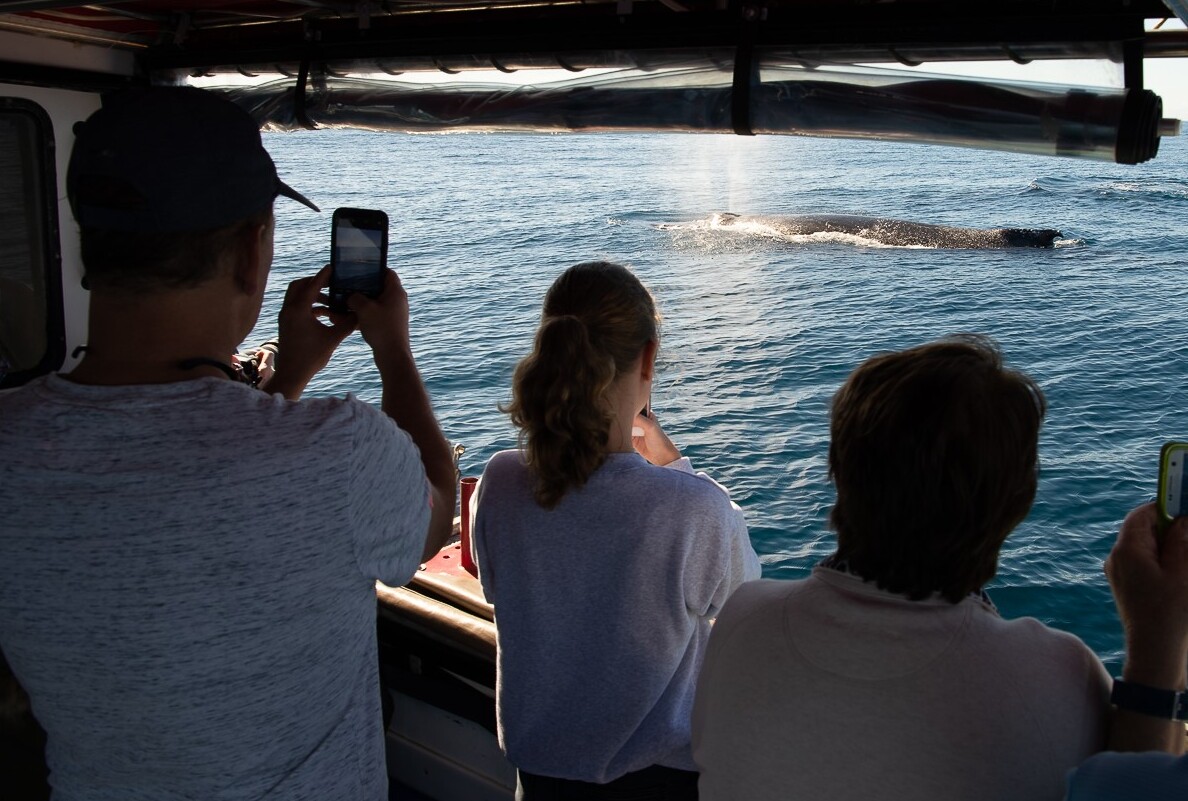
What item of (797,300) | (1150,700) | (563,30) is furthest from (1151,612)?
(797,300)

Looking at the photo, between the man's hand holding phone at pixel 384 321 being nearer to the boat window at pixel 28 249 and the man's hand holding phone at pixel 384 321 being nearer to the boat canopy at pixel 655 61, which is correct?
the boat canopy at pixel 655 61

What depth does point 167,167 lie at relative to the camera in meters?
1.13

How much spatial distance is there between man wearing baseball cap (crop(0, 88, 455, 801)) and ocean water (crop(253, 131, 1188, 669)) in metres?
1.28

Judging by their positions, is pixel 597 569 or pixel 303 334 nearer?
pixel 303 334

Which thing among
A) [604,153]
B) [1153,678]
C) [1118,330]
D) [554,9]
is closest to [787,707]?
[1153,678]

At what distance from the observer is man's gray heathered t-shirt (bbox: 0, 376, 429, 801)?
3.59 feet

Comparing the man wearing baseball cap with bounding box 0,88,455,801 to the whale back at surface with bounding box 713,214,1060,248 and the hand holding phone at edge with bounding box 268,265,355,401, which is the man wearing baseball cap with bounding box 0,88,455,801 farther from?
the whale back at surface with bounding box 713,214,1060,248

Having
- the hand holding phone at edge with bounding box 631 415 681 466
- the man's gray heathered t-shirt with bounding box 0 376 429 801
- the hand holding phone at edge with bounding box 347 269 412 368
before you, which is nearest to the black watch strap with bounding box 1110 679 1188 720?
the man's gray heathered t-shirt with bounding box 0 376 429 801

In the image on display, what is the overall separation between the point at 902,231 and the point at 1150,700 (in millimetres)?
29586

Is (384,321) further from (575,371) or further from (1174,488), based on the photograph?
(1174,488)

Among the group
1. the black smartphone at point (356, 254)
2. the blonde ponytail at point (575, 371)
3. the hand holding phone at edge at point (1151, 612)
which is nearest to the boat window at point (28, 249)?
the black smartphone at point (356, 254)

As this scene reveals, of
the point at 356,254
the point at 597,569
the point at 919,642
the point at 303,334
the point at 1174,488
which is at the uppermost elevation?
the point at 356,254

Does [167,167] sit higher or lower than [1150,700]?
higher

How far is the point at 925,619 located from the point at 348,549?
0.64 meters
